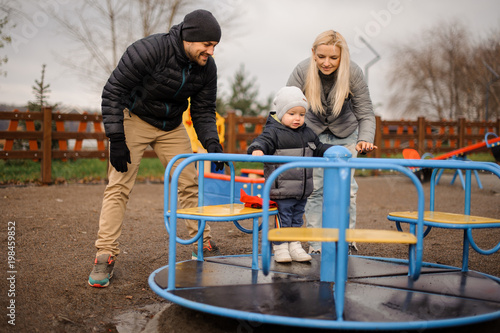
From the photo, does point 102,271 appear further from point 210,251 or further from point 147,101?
point 147,101

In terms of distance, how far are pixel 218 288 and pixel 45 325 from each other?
36.7 inches

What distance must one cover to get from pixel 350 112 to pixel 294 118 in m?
0.88

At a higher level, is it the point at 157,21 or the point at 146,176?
the point at 157,21

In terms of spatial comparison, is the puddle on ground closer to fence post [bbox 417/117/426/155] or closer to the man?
the man

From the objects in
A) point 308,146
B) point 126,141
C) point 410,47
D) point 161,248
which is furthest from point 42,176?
point 410,47

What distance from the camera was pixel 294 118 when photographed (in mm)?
3318

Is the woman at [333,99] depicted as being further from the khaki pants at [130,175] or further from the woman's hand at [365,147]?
the khaki pants at [130,175]

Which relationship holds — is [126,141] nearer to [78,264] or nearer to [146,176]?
[78,264]

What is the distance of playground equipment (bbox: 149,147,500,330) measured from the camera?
2227mm

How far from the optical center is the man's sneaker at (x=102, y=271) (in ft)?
10.4

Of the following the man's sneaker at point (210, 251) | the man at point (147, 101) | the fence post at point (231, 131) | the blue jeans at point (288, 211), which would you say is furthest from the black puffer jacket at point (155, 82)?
the fence post at point (231, 131)

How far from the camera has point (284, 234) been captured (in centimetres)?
236

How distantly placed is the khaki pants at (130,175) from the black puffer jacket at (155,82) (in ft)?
0.24

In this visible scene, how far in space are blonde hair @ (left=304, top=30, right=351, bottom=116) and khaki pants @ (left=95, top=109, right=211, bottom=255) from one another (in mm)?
1069
